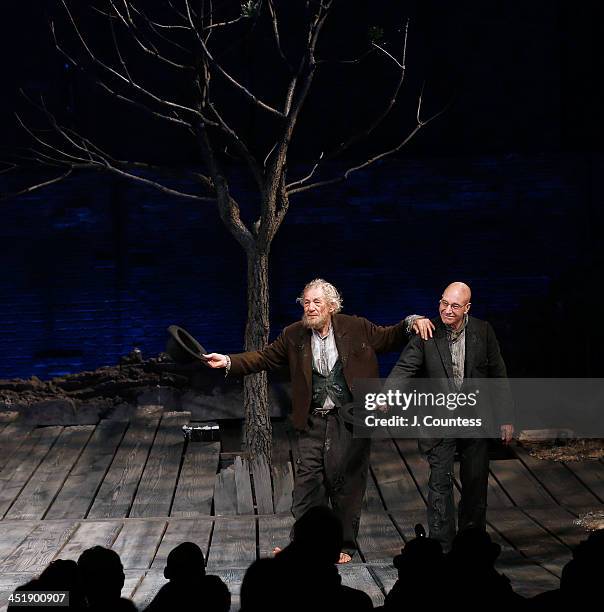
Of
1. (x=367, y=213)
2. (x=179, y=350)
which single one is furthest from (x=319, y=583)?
(x=367, y=213)

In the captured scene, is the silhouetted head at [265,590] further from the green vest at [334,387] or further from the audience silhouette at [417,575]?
the green vest at [334,387]

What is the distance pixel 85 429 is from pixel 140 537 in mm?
3223

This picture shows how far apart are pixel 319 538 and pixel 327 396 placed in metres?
3.86

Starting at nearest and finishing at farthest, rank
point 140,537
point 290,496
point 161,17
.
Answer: point 140,537 → point 290,496 → point 161,17

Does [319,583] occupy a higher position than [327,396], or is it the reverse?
[327,396]

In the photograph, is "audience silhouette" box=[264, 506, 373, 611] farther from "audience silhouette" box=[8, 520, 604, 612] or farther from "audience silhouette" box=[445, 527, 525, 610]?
"audience silhouette" box=[445, 527, 525, 610]

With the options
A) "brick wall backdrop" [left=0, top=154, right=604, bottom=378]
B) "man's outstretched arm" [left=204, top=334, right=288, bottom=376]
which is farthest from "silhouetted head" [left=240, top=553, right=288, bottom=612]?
"brick wall backdrop" [left=0, top=154, right=604, bottom=378]

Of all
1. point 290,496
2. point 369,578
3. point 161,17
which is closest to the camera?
point 369,578

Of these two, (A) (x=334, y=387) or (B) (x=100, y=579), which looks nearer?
(B) (x=100, y=579)

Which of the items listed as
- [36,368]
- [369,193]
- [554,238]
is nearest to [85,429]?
[36,368]

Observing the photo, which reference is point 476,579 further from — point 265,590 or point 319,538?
point 265,590

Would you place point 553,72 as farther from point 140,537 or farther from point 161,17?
point 140,537

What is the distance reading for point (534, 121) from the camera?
11391 millimetres

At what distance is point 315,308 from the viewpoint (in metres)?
7.28
